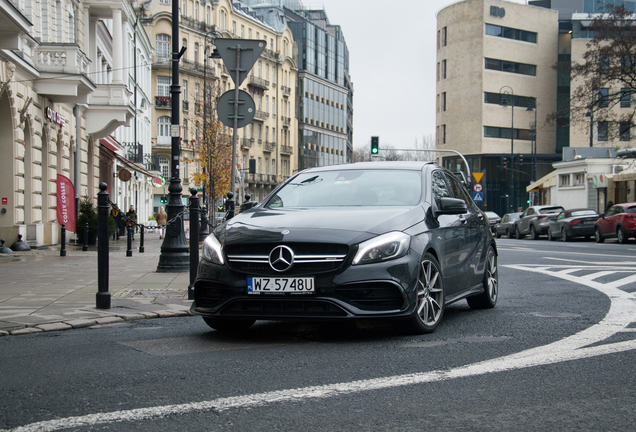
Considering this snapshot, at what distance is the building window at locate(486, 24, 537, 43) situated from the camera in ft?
256

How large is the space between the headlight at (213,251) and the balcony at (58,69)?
17.4 metres

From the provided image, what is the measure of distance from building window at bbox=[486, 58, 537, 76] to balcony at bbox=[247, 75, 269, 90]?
28.2 meters

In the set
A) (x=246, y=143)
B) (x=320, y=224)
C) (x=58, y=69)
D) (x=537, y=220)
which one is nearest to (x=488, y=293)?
(x=320, y=224)

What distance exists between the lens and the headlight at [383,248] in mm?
6004

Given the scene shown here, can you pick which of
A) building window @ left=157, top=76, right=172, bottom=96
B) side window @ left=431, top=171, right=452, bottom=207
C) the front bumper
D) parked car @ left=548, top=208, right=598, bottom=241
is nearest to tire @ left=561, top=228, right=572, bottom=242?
parked car @ left=548, top=208, right=598, bottom=241

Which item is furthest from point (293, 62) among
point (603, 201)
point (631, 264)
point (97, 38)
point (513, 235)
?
point (631, 264)

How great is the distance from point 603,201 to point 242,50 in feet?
151

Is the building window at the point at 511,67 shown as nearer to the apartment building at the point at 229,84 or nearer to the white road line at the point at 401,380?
the apartment building at the point at 229,84

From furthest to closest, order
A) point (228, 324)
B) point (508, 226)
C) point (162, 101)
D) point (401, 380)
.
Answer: point (162, 101), point (508, 226), point (228, 324), point (401, 380)

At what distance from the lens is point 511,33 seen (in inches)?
3123

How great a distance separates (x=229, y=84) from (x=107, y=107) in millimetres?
58978

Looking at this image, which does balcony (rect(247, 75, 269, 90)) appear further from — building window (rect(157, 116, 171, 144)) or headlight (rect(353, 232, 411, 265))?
headlight (rect(353, 232, 411, 265))

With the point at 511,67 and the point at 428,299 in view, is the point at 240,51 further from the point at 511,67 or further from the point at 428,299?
the point at 511,67

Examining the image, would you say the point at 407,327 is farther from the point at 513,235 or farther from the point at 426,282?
the point at 513,235
